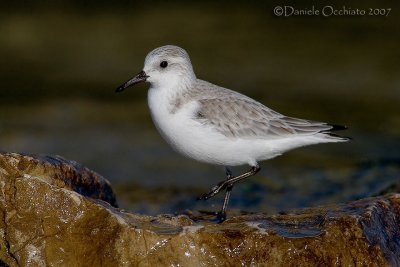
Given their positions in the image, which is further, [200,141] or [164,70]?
[164,70]

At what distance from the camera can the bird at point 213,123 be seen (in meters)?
6.79

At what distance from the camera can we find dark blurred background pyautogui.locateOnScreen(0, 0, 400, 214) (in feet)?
36.1

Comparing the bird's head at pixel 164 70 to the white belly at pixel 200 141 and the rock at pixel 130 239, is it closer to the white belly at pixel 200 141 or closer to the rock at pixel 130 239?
the white belly at pixel 200 141

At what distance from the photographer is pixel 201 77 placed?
15.0 metres

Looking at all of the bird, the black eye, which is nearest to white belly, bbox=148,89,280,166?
the bird

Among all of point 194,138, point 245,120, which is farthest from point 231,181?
point 194,138

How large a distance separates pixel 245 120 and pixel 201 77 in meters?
8.00

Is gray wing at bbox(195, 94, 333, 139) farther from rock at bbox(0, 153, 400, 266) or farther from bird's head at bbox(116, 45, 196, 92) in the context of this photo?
rock at bbox(0, 153, 400, 266)

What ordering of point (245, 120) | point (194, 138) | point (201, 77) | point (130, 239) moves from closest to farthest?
1. point (130, 239)
2. point (194, 138)
3. point (245, 120)
4. point (201, 77)

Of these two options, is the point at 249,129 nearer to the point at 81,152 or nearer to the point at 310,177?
the point at 310,177

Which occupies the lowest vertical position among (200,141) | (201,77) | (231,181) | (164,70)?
(201,77)

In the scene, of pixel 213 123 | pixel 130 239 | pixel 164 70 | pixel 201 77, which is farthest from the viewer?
pixel 201 77

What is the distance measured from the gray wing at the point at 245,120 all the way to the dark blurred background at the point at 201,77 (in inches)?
93.8

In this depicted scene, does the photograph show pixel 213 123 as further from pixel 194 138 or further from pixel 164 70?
pixel 164 70
